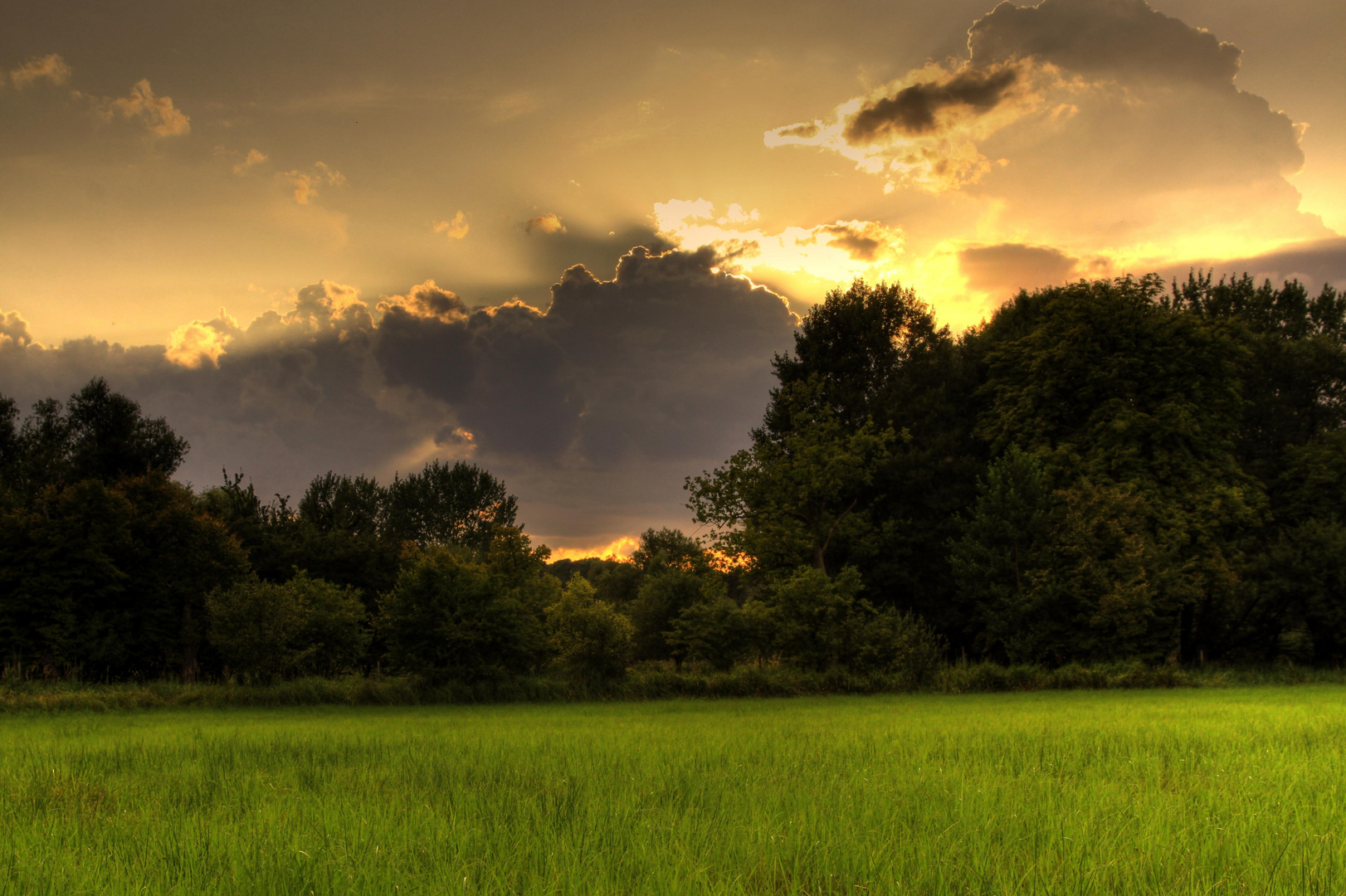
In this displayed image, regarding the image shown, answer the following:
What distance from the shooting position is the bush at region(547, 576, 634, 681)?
26734 millimetres

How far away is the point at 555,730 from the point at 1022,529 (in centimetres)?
2558

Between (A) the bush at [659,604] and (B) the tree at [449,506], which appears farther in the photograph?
(B) the tree at [449,506]

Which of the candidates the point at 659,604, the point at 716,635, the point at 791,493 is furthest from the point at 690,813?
the point at 659,604

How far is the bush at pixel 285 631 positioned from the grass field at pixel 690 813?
15.8 metres

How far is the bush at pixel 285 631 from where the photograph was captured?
26062 millimetres

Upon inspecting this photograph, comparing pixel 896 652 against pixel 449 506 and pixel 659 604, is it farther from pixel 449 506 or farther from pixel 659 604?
pixel 449 506

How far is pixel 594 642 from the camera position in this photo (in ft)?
87.9

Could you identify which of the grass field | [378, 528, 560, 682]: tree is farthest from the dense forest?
the grass field

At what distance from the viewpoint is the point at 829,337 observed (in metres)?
42.1

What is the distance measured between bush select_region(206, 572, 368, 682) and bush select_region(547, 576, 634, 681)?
903 cm

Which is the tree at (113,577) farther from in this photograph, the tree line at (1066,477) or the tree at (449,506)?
the tree at (449,506)

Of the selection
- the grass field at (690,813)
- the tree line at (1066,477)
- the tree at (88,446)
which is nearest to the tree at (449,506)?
the tree at (88,446)

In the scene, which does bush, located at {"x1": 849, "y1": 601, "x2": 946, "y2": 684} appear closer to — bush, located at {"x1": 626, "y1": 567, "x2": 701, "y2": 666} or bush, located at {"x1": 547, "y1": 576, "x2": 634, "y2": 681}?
bush, located at {"x1": 547, "y1": 576, "x2": 634, "y2": 681}

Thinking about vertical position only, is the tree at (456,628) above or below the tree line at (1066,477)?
below
